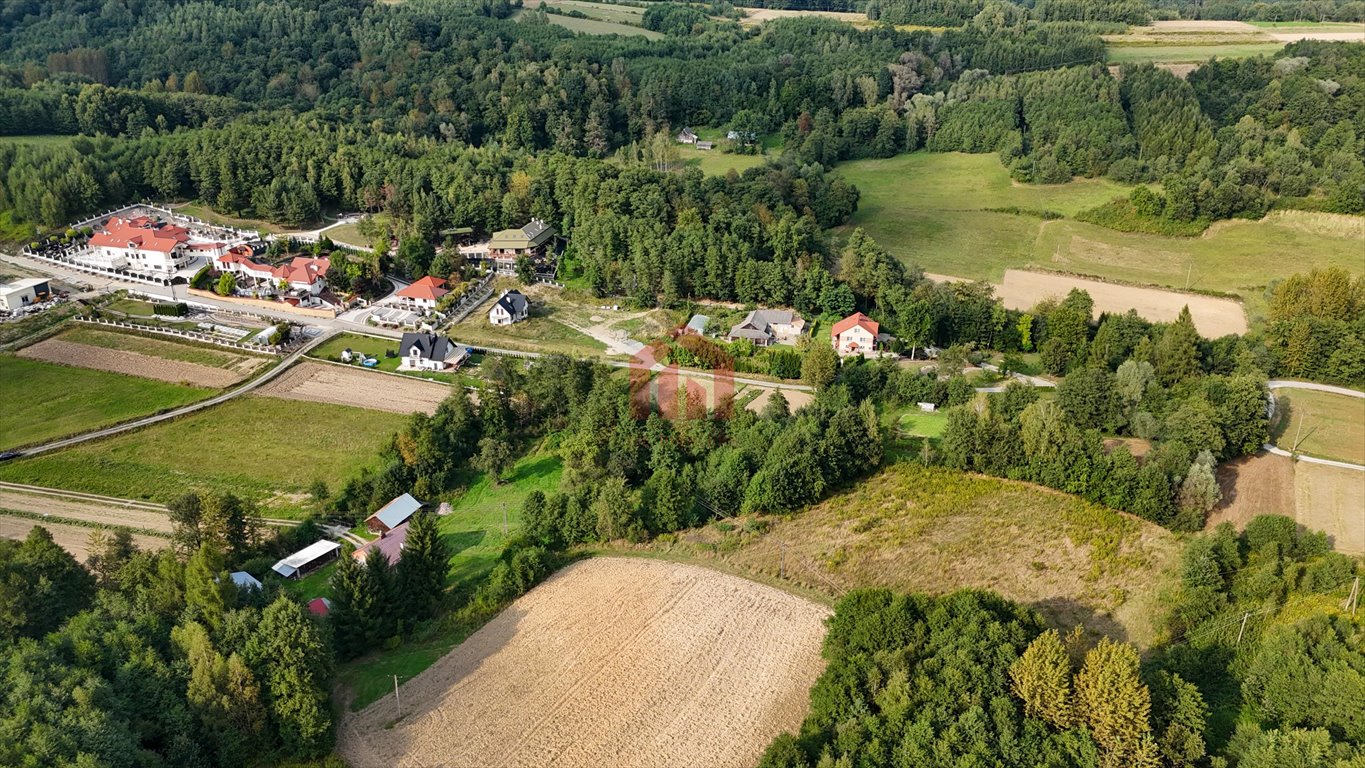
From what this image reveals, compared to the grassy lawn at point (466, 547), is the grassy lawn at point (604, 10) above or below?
above

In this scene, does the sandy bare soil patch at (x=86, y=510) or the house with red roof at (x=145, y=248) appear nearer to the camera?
the sandy bare soil patch at (x=86, y=510)

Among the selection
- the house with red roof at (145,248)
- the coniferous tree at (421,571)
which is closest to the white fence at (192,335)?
the house with red roof at (145,248)

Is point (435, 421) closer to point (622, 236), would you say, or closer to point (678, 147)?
point (622, 236)

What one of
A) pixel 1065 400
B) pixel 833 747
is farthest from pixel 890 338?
pixel 833 747

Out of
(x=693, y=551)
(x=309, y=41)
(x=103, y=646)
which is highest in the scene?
(x=309, y=41)

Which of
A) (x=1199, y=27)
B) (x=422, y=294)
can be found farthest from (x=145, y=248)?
(x=1199, y=27)

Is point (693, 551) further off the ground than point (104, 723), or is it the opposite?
point (104, 723)

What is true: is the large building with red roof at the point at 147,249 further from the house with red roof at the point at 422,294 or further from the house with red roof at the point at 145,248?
the house with red roof at the point at 422,294
